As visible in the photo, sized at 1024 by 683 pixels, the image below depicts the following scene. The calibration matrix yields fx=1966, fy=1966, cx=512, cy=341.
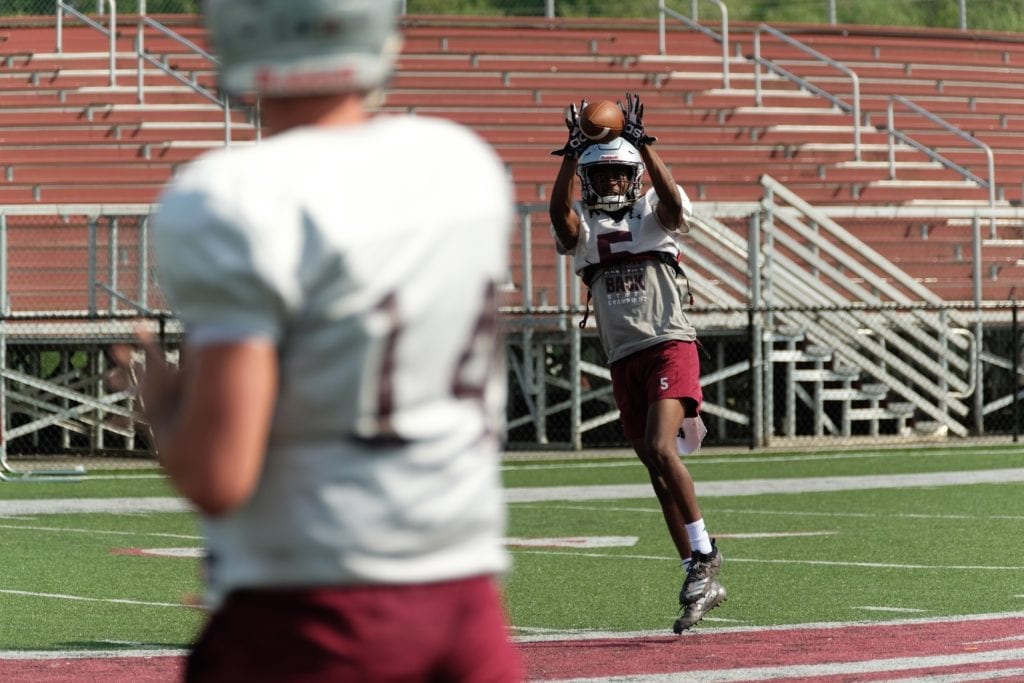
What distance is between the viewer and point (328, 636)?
2461mm

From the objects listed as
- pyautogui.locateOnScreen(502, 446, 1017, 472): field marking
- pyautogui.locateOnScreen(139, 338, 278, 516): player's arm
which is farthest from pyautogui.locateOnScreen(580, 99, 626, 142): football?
pyautogui.locateOnScreen(502, 446, 1017, 472): field marking

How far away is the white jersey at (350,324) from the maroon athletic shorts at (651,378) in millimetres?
5747

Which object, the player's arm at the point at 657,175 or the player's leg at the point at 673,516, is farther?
the player's leg at the point at 673,516

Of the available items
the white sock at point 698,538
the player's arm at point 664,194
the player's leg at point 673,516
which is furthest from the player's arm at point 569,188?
the white sock at point 698,538

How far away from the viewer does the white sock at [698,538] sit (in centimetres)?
807

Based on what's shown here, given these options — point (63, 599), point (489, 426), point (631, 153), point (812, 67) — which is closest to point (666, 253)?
point (631, 153)

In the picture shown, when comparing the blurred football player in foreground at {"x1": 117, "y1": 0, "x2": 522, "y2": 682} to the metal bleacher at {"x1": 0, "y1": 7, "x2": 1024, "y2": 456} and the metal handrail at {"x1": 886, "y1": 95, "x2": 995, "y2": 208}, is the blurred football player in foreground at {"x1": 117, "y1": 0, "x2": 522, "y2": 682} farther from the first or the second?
the metal handrail at {"x1": 886, "y1": 95, "x2": 995, "y2": 208}

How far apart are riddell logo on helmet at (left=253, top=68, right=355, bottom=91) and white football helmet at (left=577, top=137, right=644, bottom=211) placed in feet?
18.9

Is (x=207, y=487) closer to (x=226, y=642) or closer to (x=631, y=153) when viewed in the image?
(x=226, y=642)

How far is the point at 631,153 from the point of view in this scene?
27.2ft

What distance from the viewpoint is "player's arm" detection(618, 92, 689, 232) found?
26.4 feet

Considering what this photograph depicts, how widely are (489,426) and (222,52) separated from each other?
0.62 meters

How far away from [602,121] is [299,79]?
5.64 m

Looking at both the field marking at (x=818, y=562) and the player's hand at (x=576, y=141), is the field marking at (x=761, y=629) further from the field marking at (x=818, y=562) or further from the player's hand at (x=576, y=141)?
the player's hand at (x=576, y=141)
